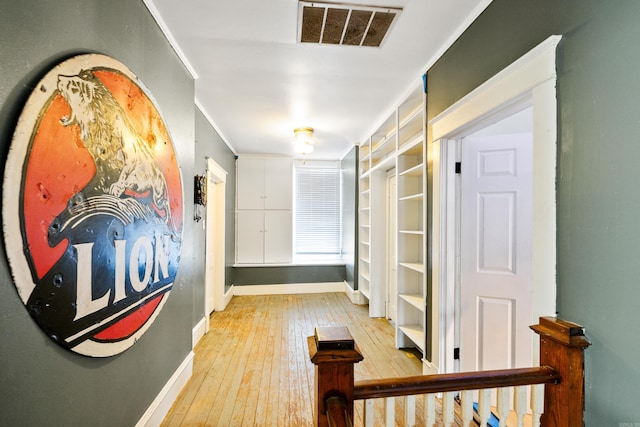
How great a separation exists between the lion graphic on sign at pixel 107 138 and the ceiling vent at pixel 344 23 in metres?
1.12

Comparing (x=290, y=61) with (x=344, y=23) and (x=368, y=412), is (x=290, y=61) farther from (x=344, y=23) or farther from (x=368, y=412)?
(x=368, y=412)

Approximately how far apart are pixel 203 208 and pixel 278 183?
2263 mm

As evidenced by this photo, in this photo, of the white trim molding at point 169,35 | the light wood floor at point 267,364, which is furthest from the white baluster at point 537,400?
the white trim molding at point 169,35

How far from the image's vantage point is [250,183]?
5352mm

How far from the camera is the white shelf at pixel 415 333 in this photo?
264 cm

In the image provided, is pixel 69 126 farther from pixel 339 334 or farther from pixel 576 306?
pixel 576 306

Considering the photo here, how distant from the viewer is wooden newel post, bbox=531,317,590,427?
1.06m

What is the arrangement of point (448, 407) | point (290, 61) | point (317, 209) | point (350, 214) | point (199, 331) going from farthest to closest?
point (317, 209)
point (350, 214)
point (199, 331)
point (290, 61)
point (448, 407)

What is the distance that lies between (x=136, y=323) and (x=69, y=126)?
39.1 inches

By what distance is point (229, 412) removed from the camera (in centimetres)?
206

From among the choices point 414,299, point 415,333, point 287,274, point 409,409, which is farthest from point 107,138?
point 287,274

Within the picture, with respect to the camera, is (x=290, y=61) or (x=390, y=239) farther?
(x=390, y=239)

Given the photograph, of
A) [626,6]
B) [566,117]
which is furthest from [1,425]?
[626,6]

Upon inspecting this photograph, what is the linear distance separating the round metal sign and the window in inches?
157
